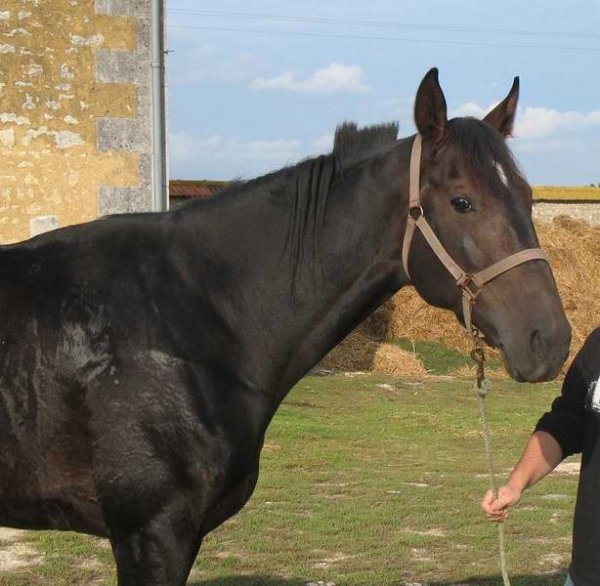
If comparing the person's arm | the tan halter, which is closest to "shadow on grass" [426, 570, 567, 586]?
the person's arm

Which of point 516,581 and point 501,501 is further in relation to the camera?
point 516,581

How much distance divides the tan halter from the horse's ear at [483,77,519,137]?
0.32 m

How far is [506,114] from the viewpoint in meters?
3.53

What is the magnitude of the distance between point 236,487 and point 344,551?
3.12 m

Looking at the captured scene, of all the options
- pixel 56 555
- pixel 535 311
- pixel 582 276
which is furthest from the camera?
pixel 582 276

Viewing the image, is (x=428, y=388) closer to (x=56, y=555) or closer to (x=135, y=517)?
(x=56, y=555)

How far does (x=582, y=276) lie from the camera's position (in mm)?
18391

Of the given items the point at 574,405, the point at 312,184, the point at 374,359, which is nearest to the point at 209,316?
the point at 312,184

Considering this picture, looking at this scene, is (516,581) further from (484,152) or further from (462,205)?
(484,152)

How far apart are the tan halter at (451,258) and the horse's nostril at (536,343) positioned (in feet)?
0.78

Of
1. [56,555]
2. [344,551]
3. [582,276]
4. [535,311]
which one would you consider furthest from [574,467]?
[582,276]

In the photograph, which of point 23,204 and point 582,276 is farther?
point 582,276

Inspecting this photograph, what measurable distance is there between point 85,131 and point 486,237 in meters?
6.51

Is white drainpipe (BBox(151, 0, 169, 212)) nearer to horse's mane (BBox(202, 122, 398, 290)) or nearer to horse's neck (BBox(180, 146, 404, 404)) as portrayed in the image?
horse's mane (BBox(202, 122, 398, 290))
